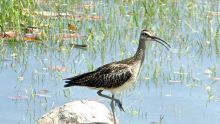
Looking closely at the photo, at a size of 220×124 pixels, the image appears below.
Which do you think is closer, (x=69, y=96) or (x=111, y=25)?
(x=69, y=96)

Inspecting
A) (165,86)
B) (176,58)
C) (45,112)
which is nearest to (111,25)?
(176,58)

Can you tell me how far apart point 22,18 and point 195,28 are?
3817mm

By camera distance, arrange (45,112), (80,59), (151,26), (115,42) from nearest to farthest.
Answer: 1. (45,112)
2. (80,59)
3. (115,42)
4. (151,26)

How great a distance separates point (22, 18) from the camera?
17922mm

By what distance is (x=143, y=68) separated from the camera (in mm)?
15477

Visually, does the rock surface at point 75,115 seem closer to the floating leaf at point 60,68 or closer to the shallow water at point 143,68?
the shallow water at point 143,68

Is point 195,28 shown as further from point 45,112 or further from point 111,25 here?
point 45,112

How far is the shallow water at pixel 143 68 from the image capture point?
13.2 m

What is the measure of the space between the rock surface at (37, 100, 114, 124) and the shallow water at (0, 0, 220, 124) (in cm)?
79

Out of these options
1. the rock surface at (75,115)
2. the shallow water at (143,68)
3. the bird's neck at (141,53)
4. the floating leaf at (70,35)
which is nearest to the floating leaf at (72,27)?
the shallow water at (143,68)

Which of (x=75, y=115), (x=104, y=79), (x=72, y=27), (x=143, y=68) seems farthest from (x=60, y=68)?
(x=75, y=115)

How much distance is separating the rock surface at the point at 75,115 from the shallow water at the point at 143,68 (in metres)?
0.79

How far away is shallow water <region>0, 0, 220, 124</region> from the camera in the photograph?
43.2ft

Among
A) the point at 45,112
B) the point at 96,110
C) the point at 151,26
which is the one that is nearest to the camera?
the point at 96,110
